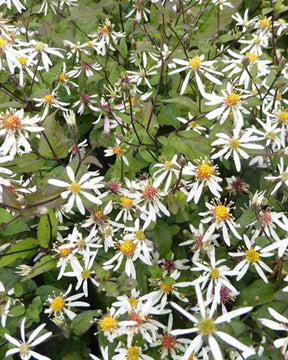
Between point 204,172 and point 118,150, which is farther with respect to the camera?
point 118,150

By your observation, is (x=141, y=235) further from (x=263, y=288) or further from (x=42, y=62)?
(x=42, y=62)

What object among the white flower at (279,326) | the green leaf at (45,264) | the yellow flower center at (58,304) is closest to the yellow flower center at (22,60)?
the green leaf at (45,264)

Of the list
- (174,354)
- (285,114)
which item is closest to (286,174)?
(285,114)

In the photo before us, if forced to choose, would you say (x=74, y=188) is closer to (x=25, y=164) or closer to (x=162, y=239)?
(x=25, y=164)

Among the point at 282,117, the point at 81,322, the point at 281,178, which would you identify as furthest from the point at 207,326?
the point at 282,117

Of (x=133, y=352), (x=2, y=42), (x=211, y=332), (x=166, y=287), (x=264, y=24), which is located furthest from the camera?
(x=264, y=24)

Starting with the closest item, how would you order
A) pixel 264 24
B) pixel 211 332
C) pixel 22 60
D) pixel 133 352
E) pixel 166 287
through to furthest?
pixel 211 332
pixel 133 352
pixel 166 287
pixel 22 60
pixel 264 24

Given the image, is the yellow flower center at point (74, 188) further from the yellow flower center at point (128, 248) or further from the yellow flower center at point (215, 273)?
the yellow flower center at point (215, 273)
